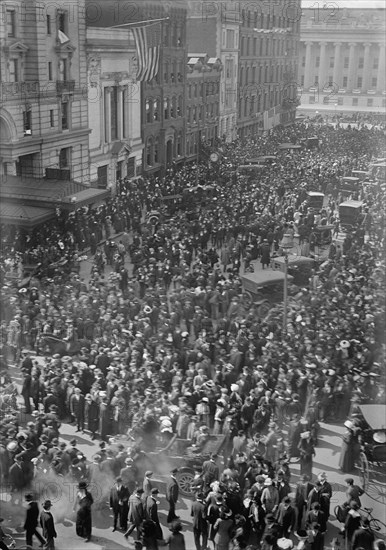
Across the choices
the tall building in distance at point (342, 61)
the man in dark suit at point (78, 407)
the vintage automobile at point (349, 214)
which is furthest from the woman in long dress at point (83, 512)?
the vintage automobile at point (349, 214)

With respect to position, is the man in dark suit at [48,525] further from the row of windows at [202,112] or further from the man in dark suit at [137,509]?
the row of windows at [202,112]

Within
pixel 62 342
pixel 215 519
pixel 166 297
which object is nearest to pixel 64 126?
pixel 166 297

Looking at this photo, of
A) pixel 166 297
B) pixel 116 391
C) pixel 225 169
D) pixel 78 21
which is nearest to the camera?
pixel 116 391

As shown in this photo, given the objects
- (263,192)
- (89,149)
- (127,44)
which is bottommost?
(263,192)

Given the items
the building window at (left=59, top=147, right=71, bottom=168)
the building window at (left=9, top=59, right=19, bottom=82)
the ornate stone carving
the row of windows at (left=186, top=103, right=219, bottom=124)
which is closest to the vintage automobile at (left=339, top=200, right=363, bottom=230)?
the row of windows at (left=186, top=103, right=219, bottom=124)

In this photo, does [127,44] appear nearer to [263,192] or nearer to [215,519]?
[263,192]

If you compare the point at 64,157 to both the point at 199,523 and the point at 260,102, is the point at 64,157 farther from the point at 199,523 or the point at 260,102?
the point at 199,523
